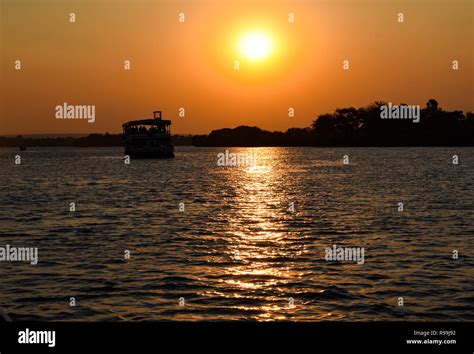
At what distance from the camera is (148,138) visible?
146 m

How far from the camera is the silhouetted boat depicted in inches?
5541

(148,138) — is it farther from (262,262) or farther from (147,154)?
(262,262)

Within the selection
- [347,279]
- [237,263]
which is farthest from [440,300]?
[237,263]

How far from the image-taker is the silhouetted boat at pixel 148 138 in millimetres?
140750
